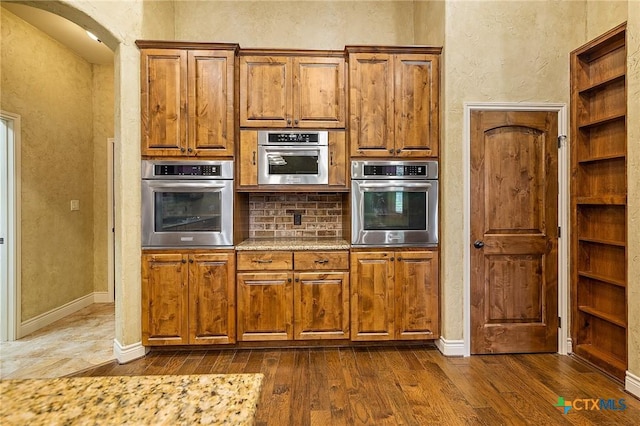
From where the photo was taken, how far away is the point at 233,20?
3730 mm

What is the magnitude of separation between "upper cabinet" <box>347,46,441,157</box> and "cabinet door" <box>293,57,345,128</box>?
0.11 m

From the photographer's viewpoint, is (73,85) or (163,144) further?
(73,85)

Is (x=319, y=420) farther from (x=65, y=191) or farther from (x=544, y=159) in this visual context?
(x=65, y=191)

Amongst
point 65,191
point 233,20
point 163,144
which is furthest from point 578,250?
point 65,191

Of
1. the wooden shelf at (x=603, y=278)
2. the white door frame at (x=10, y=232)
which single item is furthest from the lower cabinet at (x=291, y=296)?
the white door frame at (x=10, y=232)

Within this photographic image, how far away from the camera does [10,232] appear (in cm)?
339

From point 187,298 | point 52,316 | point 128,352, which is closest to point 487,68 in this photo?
point 187,298

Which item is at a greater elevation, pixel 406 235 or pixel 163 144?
pixel 163 144

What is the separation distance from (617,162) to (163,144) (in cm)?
366

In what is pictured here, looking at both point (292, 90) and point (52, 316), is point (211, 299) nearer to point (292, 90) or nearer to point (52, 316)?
point (292, 90)

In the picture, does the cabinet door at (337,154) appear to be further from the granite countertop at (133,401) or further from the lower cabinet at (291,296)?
the granite countertop at (133,401)

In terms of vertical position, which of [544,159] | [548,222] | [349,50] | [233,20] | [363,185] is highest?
[233,20]

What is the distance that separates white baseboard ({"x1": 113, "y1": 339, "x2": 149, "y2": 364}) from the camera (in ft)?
9.55

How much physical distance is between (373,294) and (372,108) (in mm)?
1627
